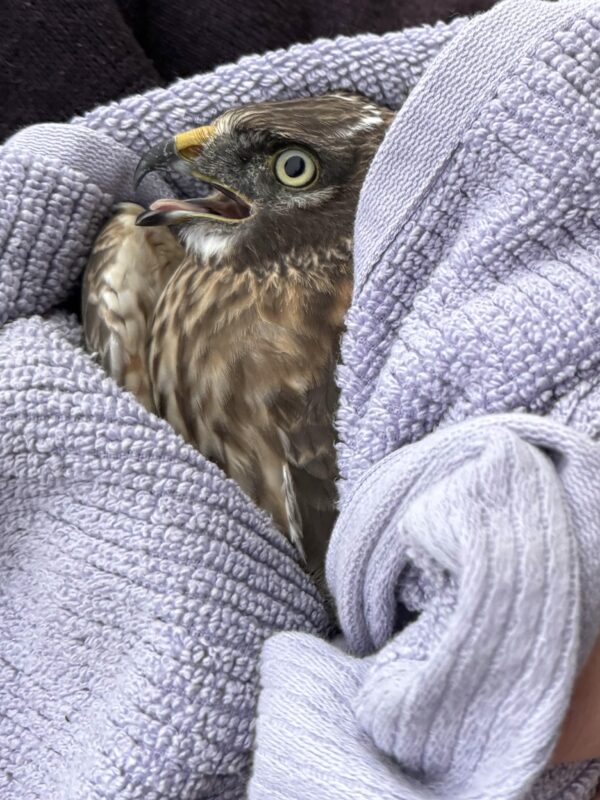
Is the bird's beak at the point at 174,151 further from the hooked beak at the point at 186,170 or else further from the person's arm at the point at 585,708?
the person's arm at the point at 585,708

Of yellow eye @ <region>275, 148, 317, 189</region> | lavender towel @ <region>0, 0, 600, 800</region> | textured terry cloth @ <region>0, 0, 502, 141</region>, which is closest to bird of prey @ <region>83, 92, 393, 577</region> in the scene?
yellow eye @ <region>275, 148, 317, 189</region>

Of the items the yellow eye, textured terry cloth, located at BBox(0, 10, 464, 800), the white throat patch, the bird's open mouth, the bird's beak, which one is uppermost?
the yellow eye

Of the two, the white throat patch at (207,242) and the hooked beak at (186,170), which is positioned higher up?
the hooked beak at (186,170)

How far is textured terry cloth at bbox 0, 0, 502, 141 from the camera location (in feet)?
4.15

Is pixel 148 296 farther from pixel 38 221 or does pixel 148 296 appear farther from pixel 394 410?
pixel 394 410

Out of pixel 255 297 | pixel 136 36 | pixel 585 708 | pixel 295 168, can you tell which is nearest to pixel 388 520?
pixel 585 708

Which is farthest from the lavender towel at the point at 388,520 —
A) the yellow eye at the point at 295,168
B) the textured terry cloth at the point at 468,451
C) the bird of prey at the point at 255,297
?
the yellow eye at the point at 295,168

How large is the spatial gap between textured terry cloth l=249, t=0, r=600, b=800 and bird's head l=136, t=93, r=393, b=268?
0.25m

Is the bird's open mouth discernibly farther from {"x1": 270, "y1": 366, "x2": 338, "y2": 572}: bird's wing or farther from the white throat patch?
{"x1": 270, "y1": 366, "x2": 338, "y2": 572}: bird's wing

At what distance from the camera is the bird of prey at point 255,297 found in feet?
3.45

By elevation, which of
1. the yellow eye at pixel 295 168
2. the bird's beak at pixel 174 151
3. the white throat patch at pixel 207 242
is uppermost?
the yellow eye at pixel 295 168

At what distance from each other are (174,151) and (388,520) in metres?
0.70

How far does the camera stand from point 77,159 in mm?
1090

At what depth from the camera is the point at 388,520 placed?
722mm
